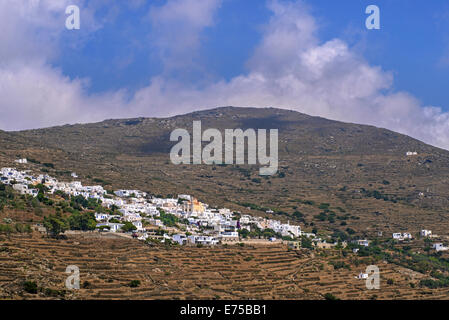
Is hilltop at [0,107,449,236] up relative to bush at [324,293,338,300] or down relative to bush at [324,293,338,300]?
up

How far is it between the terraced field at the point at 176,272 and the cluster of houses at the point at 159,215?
4.91 meters

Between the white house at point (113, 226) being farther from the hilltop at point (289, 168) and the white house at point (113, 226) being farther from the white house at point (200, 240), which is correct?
the hilltop at point (289, 168)

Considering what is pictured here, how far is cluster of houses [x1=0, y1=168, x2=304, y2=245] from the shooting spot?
57.9 meters

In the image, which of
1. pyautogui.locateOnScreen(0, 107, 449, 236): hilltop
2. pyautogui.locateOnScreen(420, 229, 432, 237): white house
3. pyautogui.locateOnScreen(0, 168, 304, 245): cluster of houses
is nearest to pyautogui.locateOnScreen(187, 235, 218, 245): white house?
pyautogui.locateOnScreen(0, 168, 304, 245): cluster of houses

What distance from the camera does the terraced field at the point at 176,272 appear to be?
3869 cm

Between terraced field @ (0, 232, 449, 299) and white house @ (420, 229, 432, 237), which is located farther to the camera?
white house @ (420, 229, 432, 237)

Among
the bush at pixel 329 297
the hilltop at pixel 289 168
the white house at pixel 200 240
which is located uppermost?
the hilltop at pixel 289 168

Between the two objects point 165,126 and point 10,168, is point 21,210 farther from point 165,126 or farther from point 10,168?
point 165,126

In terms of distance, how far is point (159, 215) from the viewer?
69.3 metres

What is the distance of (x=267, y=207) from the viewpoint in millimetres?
93312

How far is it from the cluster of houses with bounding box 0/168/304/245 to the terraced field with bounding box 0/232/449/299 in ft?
16.1

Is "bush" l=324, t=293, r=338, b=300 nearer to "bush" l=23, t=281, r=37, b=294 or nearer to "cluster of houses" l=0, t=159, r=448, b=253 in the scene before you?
"cluster of houses" l=0, t=159, r=448, b=253

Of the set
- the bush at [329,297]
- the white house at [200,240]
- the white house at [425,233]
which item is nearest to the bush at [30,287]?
the bush at [329,297]

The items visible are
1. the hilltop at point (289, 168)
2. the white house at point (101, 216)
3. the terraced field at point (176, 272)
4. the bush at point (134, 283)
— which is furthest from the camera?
the hilltop at point (289, 168)
